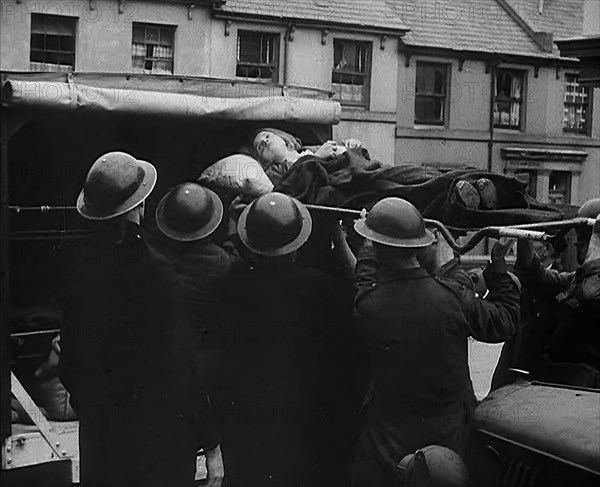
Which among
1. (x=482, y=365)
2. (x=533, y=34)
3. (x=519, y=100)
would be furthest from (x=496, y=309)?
(x=519, y=100)

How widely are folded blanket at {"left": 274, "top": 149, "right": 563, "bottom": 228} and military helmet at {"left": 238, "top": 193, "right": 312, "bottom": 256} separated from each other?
38cm

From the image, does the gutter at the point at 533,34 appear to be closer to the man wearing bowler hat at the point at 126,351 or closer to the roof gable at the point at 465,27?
the roof gable at the point at 465,27

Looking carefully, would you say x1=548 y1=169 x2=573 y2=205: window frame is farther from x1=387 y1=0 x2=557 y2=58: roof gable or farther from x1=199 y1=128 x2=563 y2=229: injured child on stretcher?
x1=199 y1=128 x2=563 y2=229: injured child on stretcher

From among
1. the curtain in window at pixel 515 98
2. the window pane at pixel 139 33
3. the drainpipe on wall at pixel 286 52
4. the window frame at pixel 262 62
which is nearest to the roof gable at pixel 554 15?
the curtain in window at pixel 515 98

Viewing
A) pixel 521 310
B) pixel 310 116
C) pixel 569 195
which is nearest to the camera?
pixel 521 310

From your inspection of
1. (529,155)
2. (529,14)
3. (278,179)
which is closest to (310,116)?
(278,179)

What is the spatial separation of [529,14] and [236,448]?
1570cm

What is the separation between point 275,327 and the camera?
513 centimetres

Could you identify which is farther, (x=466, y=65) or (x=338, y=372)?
(x=466, y=65)

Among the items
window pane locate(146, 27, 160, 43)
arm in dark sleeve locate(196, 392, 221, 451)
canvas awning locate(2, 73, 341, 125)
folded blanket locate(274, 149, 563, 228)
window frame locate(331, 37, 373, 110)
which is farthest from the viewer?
window frame locate(331, 37, 373, 110)

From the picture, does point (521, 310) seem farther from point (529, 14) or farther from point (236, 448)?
point (529, 14)

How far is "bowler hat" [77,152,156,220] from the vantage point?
200 inches

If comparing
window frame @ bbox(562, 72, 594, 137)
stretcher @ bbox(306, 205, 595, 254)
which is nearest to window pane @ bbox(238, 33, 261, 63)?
window frame @ bbox(562, 72, 594, 137)

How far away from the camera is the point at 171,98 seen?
6.22m
